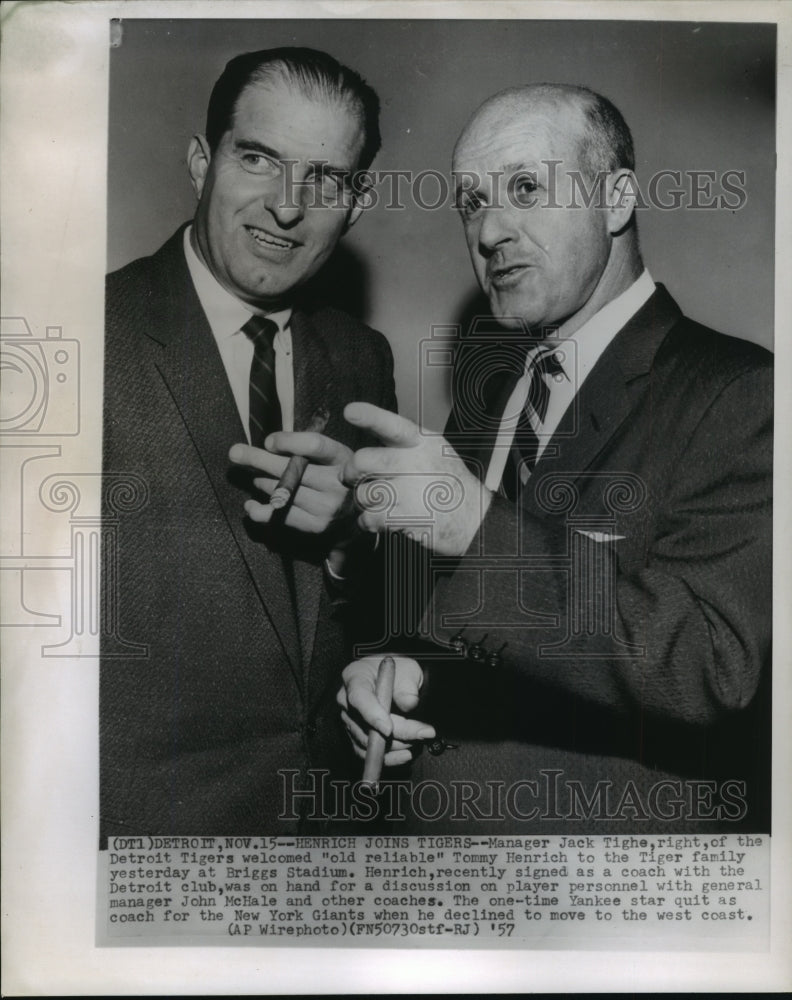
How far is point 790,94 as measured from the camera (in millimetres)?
2051

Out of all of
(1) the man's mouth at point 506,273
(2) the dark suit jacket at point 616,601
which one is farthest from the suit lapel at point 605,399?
(1) the man's mouth at point 506,273

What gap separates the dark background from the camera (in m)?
2.00

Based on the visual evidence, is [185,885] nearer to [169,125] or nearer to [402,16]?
[169,125]

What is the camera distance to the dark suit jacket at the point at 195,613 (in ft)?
6.49

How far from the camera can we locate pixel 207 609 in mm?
1984

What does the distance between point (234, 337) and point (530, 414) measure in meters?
0.65

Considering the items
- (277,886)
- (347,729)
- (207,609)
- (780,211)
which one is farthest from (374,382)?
(277,886)

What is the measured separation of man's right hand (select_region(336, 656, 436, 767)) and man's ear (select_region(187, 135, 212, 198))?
1.06 m

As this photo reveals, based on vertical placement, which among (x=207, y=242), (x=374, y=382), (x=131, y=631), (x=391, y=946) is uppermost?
(x=207, y=242)

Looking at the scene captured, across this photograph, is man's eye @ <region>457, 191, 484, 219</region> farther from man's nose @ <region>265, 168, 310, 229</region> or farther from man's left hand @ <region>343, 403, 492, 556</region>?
man's left hand @ <region>343, 403, 492, 556</region>

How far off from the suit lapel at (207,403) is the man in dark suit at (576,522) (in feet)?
0.74

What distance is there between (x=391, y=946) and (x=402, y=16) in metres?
1.97

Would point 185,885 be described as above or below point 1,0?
below

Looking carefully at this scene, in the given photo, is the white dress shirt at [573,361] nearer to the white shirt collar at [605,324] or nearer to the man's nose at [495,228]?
the white shirt collar at [605,324]
